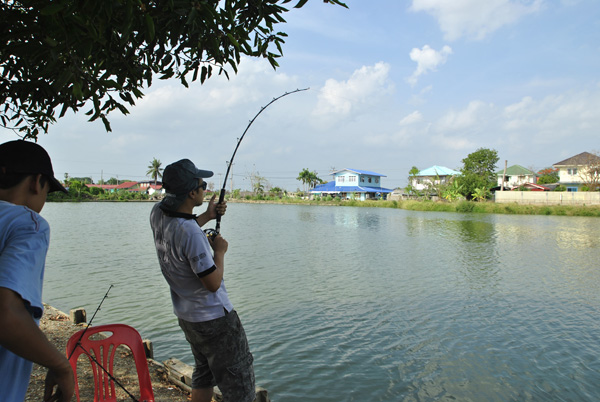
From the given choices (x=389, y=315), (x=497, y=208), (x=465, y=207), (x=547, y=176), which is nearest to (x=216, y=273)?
(x=389, y=315)

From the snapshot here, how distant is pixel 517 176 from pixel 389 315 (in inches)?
2730

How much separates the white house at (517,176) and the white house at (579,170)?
12160 mm

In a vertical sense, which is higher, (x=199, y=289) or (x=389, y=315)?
(x=199, y=289)

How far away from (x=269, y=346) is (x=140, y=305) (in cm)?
298

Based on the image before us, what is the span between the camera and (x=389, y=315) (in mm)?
7234

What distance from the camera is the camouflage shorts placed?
235cm

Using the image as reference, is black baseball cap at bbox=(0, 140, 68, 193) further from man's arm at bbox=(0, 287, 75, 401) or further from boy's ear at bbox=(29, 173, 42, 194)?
man's arm at bbox=(0, 287, 75, 401)

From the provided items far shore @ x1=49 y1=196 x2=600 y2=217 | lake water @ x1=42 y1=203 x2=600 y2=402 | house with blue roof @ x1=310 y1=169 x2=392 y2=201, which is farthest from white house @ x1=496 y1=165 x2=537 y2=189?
lake water @ x1=42 y1=203 x2=600 y2=402

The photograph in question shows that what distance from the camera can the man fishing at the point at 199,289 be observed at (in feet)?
7.52

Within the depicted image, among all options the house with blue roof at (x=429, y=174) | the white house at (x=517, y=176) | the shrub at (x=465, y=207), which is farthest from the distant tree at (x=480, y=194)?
the house with blue roof at (x=429, y=174)

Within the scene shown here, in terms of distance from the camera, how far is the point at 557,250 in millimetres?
15047

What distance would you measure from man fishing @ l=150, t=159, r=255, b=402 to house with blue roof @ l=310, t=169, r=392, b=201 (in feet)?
213

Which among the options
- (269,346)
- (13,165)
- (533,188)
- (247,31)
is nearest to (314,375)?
(269,346)

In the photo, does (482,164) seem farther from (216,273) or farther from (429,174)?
(216,273)
